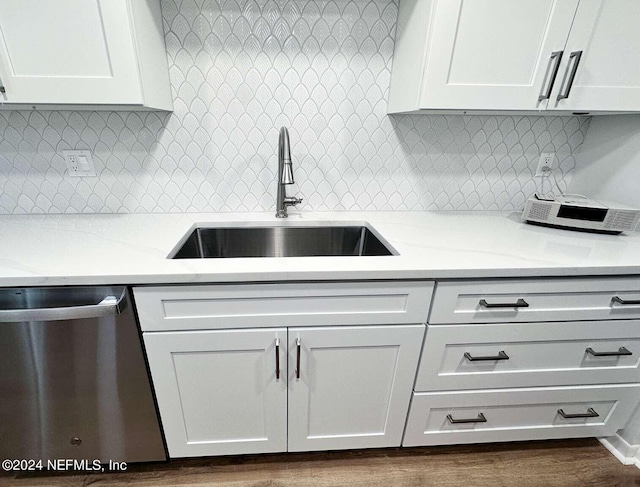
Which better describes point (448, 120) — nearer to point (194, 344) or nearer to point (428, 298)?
point (428, 298)

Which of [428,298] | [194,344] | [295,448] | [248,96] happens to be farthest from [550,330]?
[248,96]

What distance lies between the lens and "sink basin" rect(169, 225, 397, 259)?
56.3 inches

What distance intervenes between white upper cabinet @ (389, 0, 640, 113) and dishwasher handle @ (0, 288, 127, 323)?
1.22 m

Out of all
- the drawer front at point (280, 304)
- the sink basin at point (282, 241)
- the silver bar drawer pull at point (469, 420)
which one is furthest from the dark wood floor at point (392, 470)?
the sink basin at point (282, 241)

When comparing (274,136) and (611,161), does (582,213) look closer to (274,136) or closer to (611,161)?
(611,161)

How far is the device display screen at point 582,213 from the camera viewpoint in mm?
1243

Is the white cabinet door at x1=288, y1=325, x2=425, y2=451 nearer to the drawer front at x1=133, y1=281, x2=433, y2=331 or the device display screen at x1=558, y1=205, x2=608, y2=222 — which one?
the drawer front at x1=133, y1=281, x2=433, y2=331

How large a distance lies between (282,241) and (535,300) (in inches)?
41.0

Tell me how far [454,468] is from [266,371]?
38.0 inches

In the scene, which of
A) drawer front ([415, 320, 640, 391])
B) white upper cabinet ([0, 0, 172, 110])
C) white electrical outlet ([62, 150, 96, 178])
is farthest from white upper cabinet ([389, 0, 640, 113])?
white electrical outlet ([62, 150, 96, 178])

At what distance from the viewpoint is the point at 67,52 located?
965 mm

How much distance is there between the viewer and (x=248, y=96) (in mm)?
1349

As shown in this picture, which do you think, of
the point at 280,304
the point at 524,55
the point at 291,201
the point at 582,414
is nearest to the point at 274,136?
the point at 291,201

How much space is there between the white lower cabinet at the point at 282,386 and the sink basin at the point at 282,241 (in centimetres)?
48
